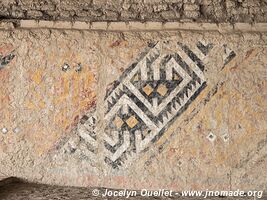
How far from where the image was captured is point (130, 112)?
351 cm

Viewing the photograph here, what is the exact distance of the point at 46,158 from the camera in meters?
3.54

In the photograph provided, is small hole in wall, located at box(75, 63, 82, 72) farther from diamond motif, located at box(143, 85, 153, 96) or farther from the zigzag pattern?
diamond motif, located at box(143, 85, 153, 96)

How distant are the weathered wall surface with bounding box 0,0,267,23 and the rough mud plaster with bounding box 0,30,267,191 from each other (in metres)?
0.18

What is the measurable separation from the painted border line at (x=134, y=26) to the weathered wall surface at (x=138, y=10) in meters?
0.06

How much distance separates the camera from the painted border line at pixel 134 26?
3439 millimetres

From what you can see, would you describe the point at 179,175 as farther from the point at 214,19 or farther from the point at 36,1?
the point at 36,1

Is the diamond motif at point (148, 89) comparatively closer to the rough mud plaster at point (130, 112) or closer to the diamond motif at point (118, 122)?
the rough mud plaster at point (130, 112)

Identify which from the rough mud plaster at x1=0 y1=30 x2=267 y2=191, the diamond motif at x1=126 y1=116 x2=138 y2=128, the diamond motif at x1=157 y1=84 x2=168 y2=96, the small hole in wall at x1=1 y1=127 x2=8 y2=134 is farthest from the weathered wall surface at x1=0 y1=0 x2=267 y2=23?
the small hole in wall at x1=1 y1=127 x2=8 y2=134

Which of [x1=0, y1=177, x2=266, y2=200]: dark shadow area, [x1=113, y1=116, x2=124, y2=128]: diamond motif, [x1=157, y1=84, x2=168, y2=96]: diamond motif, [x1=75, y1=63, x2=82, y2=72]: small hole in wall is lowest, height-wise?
[x1=0, y1=177, x2=266, y2=200]: dark shadow area

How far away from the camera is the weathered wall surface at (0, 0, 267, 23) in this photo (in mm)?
3500

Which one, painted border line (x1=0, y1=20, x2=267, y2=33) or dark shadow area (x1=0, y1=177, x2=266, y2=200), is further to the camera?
painted border line (x1=0, y1=20, x2=267, y2=33)

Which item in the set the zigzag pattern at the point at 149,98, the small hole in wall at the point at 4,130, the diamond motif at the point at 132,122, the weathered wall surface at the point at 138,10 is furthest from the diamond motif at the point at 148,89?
the small hole in wall at the point at 4,130

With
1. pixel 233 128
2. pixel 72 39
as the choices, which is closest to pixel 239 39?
pixel 233 128

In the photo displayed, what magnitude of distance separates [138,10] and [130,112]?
953mm
